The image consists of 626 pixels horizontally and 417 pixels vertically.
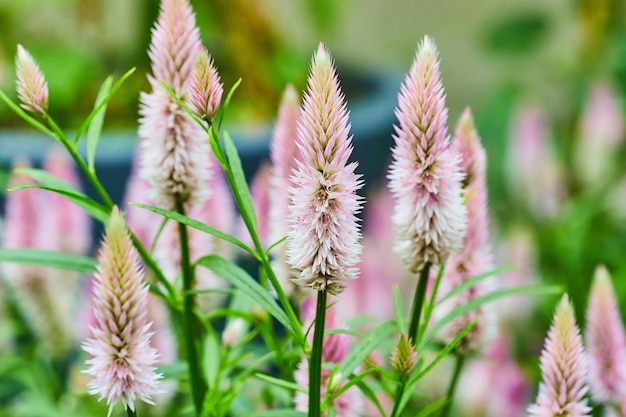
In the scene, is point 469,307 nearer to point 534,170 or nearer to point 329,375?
point 329,375

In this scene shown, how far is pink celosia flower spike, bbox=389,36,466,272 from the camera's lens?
12.8 inches

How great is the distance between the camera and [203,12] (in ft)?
4.58

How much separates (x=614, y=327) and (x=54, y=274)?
400mm

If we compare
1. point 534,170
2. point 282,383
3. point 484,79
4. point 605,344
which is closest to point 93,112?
point 282,383

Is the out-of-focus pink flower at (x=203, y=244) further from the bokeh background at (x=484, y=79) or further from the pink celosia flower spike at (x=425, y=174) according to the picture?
the bokeh background at (x=484, y=79)

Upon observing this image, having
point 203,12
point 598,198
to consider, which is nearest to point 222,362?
point 598,198

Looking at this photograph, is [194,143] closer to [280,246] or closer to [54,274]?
[280,246]

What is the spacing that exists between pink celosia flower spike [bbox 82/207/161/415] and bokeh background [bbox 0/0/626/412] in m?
0.50

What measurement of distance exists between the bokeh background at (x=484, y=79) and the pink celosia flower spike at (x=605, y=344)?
31 cm

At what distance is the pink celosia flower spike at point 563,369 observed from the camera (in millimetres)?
332

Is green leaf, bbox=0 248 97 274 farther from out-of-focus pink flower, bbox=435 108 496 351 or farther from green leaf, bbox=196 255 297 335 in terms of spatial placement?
out-of-focus pink flower, bbox=435 108 496 351

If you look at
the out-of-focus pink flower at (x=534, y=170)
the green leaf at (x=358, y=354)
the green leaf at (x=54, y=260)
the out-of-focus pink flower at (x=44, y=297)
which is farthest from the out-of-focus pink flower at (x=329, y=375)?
the out-of-focus pink flower at (x=534, y=170)

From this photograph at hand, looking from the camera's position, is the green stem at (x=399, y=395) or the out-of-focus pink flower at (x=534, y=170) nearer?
the green stem at (x=399, y=395)

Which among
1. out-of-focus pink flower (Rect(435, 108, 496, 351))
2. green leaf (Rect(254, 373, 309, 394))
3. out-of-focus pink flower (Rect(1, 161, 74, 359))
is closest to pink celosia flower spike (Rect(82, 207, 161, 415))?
green leaf (Rect(254, 373, 309, 394))
